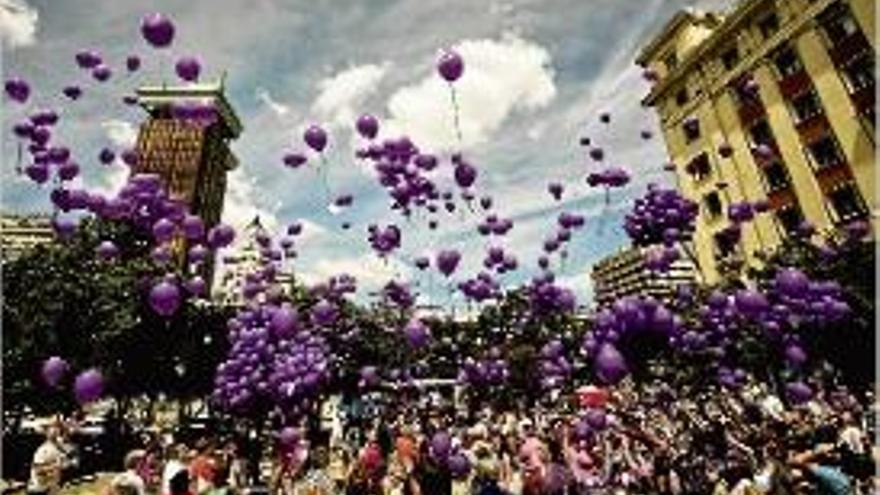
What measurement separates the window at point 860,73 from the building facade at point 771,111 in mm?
39

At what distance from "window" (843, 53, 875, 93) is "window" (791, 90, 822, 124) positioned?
1686 millimetres

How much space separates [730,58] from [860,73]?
7563 mm

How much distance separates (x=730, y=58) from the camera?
125 ft

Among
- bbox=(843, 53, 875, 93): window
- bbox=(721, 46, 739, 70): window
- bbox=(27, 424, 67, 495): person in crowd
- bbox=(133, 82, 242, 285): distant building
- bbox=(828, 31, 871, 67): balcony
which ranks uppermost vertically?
bbox=(133, 82, 242, 285): distant building

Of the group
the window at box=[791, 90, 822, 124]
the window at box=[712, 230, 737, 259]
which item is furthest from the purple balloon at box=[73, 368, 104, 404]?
the window at box=[712, 230, 737, 259]

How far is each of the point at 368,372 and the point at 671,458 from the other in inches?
188

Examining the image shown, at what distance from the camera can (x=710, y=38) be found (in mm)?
38094

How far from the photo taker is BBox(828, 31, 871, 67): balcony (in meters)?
30.9

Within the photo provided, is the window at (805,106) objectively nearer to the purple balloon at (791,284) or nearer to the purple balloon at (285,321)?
the purple balloon at (791,284)

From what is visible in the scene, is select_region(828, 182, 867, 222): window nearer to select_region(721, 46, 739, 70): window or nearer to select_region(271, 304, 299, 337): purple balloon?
select_region(721, 46, 739, 70): window

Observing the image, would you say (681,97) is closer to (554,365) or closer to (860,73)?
(860,73)

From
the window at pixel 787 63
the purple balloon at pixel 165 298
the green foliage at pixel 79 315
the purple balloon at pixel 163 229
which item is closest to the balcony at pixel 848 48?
the window at pixel 787 63

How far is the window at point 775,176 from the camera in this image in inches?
1395

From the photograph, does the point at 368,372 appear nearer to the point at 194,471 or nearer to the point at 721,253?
the point at 194,471
